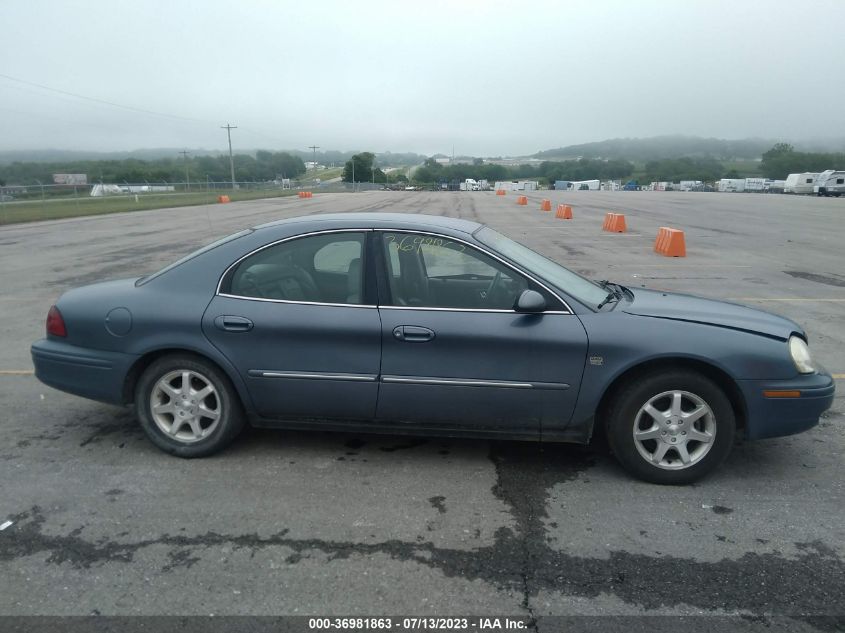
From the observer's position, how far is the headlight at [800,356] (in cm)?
393

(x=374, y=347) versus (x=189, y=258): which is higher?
(x=189, y=258)

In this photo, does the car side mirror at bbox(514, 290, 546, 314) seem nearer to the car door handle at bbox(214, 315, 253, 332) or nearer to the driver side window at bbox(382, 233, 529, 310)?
the driver side window at bbox(382, 233, 529, 310)

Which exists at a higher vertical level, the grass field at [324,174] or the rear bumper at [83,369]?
the rear bumper at [83,369]

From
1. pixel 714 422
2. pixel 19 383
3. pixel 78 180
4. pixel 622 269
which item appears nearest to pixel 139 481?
pixel 19 383

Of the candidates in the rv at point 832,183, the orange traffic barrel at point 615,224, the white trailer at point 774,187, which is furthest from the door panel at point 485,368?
the white trailer at point 774,187

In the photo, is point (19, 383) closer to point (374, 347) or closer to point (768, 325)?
point (374, 347)

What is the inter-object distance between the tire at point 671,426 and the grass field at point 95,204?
101 feet

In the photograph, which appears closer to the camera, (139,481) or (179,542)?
(179,542)

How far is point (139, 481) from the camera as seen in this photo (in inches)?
158

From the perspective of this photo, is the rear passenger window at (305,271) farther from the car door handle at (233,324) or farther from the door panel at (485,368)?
the door panel at (485,368)

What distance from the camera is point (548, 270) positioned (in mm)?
4441

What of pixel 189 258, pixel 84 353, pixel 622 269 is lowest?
pixel 622 269

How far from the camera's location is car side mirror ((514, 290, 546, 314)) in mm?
3891

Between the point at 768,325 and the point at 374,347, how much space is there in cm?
239
